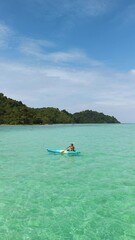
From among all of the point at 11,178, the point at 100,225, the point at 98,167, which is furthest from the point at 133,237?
the point at 98,167

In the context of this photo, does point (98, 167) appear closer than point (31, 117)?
Yes

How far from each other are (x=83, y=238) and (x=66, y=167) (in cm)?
1274

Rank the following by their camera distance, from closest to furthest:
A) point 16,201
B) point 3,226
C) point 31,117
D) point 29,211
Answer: point 3,226 → point 29,211 → point 16,201 → point 31,117

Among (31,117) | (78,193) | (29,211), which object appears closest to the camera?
(29,211)

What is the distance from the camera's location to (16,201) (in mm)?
12984

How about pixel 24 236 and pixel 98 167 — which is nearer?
pixel 24 236

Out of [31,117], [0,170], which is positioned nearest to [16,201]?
[0,170]

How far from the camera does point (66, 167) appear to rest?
72.3 feet

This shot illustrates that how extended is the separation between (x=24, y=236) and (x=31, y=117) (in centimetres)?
17112

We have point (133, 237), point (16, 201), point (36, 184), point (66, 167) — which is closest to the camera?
point (133, 237)

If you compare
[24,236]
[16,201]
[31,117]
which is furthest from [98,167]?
[31,117]

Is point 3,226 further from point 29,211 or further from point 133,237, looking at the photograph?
point 133,237

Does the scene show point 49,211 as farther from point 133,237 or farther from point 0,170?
point 0,170

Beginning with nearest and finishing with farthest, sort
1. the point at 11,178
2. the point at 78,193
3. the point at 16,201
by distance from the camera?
the point at 16,201, the point at 78,193, the point at 11,178
